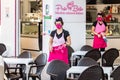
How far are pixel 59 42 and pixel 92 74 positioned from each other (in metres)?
2.72

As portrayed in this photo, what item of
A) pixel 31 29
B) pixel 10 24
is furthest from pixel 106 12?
pixel 10 24

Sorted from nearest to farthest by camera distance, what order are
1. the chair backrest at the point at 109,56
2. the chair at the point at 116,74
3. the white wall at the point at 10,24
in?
the chair at the point at 116,74 < the chair backrest at the point at 109,56 < the white wall at the point at 10,24

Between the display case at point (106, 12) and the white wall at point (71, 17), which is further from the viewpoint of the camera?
the display case at point (106, 12)

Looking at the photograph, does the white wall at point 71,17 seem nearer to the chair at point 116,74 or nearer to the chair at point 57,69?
the chair at point 57,69

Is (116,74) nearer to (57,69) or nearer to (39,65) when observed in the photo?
(57,69)

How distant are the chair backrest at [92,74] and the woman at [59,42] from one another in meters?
2.45

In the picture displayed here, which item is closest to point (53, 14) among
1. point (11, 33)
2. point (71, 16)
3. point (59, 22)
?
point (71, 16)

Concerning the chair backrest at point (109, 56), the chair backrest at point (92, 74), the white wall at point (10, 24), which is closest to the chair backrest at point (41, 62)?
the chair backrest at point (109, 56)

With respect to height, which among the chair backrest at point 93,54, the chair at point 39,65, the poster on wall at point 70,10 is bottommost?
the chair at point 39,65

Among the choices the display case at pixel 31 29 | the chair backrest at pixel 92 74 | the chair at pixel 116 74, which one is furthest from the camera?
the display case at pixel 31 29

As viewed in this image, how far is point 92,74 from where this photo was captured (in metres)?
5.94

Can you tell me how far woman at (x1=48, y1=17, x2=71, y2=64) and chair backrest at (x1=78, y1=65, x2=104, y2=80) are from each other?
8.04ft

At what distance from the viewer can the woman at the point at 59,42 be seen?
852 centimetres

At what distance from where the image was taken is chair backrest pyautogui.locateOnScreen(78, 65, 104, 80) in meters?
5.88
